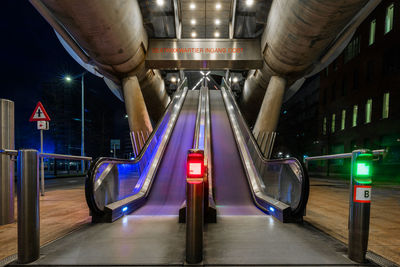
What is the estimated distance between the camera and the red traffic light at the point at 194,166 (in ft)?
7.50

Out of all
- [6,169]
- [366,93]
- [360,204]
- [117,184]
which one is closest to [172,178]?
[117,184]

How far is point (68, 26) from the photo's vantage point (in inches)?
330

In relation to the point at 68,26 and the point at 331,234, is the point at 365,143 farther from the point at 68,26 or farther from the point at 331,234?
the point at 68,26

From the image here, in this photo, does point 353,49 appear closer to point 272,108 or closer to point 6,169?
point 272,108

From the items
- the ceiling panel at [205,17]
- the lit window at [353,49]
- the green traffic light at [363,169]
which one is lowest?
the green traffic light at [363,169]

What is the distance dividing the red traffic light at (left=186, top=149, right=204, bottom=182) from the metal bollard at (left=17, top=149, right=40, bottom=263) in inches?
65.8

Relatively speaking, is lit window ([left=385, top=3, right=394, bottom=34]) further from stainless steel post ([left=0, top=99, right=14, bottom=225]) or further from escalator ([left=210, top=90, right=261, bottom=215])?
stainless steel post ([left=0, top=99, right=14, bottom=225])

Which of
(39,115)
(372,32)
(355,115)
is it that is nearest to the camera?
(39,115)

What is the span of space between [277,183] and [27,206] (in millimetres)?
Answer: 4176

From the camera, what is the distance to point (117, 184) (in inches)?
179

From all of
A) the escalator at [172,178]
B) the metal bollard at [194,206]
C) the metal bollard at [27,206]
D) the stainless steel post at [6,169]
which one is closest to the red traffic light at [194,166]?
the metal bollard at [194,206]

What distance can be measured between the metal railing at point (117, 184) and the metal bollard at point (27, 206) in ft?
3.78

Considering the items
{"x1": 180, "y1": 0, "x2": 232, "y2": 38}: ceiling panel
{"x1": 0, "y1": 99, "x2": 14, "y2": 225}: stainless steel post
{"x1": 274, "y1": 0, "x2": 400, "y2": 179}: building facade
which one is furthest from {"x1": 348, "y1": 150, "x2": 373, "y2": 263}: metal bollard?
{"x1": 180, "y1": 0, "x2": 232, "y2": 38}: ceiling panel

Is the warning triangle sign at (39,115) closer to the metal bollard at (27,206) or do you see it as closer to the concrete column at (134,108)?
the metal bollard at (27,206)
